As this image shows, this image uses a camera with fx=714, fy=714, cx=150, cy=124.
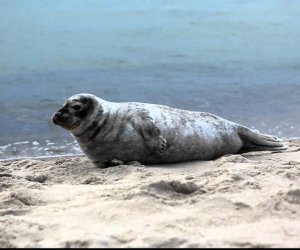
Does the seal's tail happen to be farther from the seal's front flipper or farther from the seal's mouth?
the seal's mouth

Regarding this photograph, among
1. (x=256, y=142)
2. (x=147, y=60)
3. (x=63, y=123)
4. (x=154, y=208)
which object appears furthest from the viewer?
(x=147, y=60)

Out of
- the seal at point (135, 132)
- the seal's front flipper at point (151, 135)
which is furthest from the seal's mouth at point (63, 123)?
the seal's front flipper at point (151, 135)

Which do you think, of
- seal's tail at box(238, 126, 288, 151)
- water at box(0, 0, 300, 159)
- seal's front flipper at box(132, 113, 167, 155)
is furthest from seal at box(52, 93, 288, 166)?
water at box(0, 0, 300, 159)

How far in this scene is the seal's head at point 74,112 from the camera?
13.3ft

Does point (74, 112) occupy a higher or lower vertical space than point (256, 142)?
higher

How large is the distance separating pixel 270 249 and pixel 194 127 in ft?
7.61

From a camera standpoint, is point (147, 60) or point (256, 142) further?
point (147, 60)

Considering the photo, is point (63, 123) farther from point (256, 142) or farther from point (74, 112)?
point (256, 142)

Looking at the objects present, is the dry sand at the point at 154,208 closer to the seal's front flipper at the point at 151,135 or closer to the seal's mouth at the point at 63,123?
the seal's front flipper at the point at 151,135

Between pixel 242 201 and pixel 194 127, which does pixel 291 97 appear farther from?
pixel 242 201

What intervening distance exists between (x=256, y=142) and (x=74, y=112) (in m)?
1.18

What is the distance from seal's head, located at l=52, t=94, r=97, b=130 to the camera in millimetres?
4062

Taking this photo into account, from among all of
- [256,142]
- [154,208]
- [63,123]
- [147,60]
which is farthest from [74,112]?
[147,60]

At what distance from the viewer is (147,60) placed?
27.4ft
